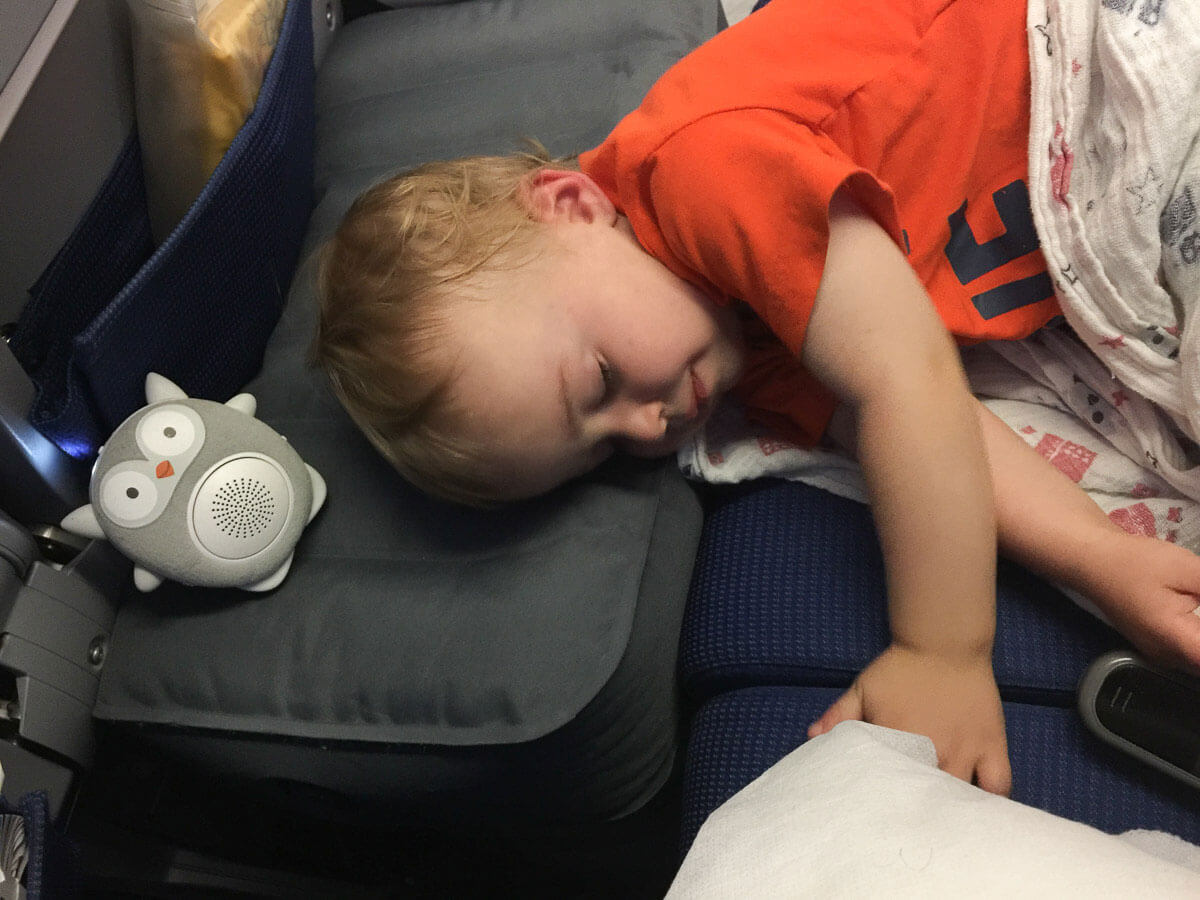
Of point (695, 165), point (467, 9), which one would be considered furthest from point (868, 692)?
point (467, 9)

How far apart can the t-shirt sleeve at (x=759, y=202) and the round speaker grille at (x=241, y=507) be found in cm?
42

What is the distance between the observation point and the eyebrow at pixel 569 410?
778 mm

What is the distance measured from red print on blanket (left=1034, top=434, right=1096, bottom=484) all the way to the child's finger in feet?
0.95

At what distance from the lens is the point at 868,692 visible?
0.75 m

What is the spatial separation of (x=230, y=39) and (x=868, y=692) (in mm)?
865

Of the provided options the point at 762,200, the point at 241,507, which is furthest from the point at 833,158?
the point at 241,507

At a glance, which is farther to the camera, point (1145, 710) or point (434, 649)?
point (434, 649)

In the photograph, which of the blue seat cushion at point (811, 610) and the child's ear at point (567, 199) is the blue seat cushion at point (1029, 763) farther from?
the child's ear at point (567, 199)

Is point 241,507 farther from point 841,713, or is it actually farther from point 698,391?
point 841,713

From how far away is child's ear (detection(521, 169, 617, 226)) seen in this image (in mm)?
837

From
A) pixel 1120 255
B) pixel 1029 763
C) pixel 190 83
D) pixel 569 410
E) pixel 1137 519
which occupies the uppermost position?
pixel 190 83

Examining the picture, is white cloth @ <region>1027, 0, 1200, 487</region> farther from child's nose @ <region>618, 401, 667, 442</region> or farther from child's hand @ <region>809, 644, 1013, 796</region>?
child's nose @ <region>618, 401, 667, 442</region>

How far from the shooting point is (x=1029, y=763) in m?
0.72

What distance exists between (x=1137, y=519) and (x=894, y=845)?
0.45 m
